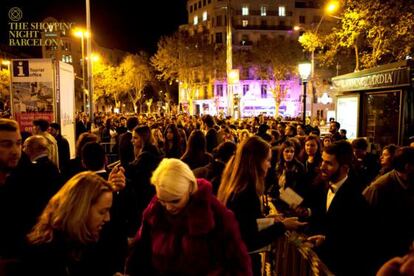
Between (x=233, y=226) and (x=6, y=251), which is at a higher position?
(x=233, y=226)

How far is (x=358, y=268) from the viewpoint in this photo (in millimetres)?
3863

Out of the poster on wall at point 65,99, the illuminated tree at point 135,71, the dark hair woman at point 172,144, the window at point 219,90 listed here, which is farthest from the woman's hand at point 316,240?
the window at point 219,90

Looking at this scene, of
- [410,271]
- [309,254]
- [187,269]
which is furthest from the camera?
[309,254]

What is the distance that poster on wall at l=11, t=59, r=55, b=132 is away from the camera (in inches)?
423

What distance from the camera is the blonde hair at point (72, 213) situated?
256 cm

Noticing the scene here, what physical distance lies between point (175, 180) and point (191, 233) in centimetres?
39

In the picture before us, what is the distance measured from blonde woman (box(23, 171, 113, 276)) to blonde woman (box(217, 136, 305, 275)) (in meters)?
1.23

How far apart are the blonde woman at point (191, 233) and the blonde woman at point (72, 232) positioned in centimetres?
41

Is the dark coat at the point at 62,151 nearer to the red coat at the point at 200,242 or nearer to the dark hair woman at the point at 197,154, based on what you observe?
the dark hair woman at the point at 197,154

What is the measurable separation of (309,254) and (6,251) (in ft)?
8.37

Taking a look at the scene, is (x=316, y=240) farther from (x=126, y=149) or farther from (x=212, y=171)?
(x=126, y=149)

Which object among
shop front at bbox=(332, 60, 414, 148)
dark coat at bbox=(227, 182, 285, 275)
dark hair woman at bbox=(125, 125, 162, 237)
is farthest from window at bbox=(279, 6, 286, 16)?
dark coat at bbox=(227, 182, 285, 275)

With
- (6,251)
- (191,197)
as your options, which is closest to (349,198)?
(191,197)

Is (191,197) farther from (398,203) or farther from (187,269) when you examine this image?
(398,203)
